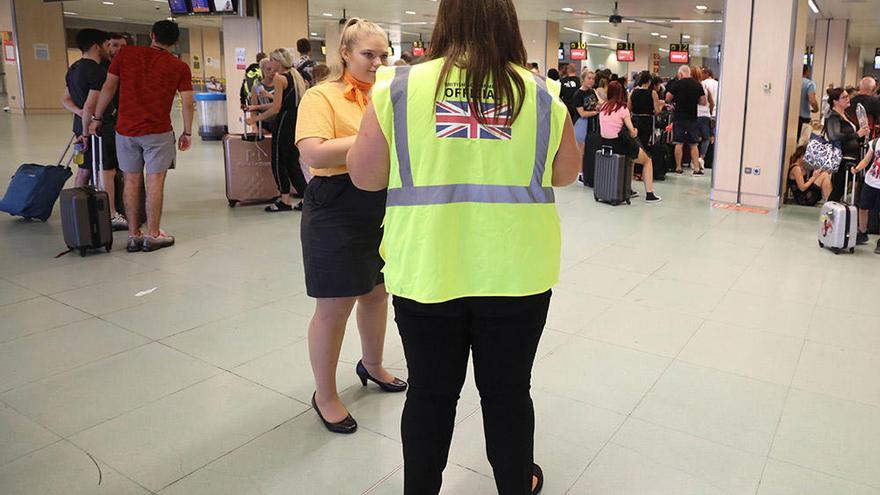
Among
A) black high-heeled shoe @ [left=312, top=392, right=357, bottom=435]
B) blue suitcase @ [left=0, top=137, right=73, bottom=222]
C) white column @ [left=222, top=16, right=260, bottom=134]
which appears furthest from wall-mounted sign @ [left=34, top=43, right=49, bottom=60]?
black high-heeled shoe @ [left=312, top=392, right=357, bottom=435]

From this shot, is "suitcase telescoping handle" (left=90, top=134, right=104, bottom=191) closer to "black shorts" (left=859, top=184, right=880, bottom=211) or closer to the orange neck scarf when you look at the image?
the orange neck scarf

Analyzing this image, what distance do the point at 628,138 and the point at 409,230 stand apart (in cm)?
649

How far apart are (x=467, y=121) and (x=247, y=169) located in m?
5.84

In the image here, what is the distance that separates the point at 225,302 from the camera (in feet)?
12.9

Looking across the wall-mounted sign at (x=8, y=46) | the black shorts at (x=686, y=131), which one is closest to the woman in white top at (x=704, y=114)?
the black shorts at (x=686, y=131)

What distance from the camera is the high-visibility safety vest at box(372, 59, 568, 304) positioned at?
4.83 ft

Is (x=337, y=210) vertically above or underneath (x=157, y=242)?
above

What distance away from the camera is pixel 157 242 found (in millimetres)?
5137

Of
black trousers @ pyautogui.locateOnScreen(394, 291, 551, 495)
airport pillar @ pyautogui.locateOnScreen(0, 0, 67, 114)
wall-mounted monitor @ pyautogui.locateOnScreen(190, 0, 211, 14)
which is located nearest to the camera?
black trousers @ pyautogui.locateOnScreen(394, 291, 551, 495)

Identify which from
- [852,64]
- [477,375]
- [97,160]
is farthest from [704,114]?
[852,64]

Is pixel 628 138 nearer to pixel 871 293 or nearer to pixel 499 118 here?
pixel 871 293

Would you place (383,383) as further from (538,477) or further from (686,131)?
(686,131)

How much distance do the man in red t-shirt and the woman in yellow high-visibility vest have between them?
3.86m

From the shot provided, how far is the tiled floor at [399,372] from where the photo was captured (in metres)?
2.26
